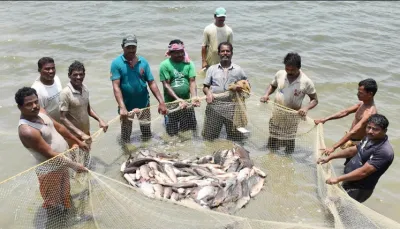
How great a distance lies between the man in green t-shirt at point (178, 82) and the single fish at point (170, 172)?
4.02ft

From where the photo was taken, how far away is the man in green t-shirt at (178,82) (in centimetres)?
772

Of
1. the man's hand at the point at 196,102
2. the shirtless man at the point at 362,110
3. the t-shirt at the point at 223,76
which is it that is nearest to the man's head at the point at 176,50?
the t-shirt at the point at 223,76

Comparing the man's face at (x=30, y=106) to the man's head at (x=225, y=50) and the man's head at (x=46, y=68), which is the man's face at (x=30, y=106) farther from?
the man's head at (x=225, y=50)

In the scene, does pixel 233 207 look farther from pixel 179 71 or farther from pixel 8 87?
pixel 8 87

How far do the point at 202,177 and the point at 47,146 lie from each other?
8.97 feet

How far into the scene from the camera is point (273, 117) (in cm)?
770

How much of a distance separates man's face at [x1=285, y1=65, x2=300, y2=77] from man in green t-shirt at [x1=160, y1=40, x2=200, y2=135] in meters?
1.78

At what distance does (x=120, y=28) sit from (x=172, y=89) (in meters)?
9.36

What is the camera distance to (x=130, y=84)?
7473 millimetres

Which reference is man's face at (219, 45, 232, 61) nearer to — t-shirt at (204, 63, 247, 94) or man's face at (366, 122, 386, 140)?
t-shirt at (204, 63, 247, 94)

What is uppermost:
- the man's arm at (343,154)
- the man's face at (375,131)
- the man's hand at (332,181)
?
the man's face at (375,131)

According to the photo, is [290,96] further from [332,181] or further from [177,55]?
[177,55]

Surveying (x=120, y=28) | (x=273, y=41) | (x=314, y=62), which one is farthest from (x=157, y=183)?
(x=120, y=28)

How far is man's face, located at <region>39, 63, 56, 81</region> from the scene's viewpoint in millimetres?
6137
